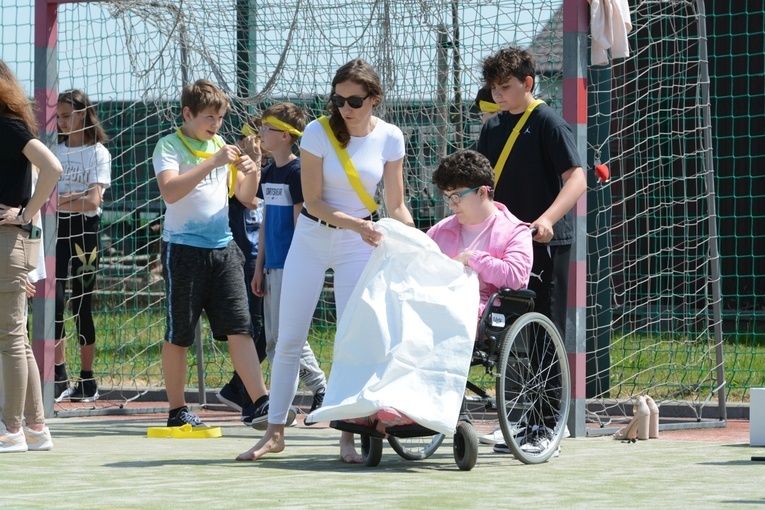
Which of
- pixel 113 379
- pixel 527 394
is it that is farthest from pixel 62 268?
pixel 527 394

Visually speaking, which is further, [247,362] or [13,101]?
[247,362]

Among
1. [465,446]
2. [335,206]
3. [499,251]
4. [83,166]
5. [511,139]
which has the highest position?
[83,166]

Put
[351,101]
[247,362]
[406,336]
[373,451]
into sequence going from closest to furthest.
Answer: [406,336] → [373,451] → [351,101] → [247,362]

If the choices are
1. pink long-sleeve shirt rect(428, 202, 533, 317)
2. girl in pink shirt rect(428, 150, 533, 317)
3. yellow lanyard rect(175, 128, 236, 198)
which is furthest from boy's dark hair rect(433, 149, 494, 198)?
yellow lanyard rect(175, 128, 236, 198)

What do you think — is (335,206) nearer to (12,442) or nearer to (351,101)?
(351,101)

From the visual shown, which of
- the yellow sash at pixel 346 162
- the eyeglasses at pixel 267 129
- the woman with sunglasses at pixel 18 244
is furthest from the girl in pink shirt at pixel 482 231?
the woman with sunglasses at pixel 18 244

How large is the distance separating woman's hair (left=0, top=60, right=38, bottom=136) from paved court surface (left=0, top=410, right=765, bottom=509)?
5.61 ft

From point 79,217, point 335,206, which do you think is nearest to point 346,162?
point 335,206

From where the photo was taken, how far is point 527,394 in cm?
677

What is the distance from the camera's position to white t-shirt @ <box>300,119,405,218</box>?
6582 mm

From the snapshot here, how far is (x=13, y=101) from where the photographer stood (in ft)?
23.4

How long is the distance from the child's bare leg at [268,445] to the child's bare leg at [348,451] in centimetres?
31

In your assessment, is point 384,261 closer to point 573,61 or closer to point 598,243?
point 573,61

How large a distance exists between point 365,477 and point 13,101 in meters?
2.77
